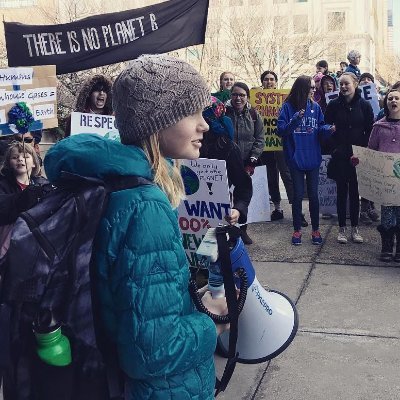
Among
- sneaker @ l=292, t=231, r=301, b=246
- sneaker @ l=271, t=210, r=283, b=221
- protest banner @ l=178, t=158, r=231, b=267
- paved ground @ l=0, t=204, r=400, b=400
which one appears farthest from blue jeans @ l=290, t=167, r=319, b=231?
protest banner @ l=178, t=158, r=231, b=267

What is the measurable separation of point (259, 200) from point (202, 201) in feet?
4.95

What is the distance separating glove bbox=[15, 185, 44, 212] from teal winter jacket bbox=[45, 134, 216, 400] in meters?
1.67

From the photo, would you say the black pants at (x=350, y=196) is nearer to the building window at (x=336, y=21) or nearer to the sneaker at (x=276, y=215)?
the sneaker at (x=276, y=215)

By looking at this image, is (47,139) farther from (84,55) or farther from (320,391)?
(320,391)

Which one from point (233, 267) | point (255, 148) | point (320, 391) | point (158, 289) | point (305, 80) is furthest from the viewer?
point (255, 148)

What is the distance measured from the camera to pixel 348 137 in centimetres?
629

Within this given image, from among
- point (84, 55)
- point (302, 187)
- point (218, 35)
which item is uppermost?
point (218, 35)

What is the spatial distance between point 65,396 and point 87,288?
276mm

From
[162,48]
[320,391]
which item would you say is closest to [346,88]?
[162,48]

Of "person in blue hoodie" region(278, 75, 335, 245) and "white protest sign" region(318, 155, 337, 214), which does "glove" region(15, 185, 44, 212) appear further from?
"white protest sign" region(318, 155, 337, 214)

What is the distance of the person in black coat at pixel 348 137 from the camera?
246 inches

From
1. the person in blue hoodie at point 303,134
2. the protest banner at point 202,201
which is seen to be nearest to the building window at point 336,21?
the person in blue hoodie at point 303,134

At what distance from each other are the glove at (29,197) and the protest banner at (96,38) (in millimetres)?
2602

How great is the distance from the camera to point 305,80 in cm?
612
